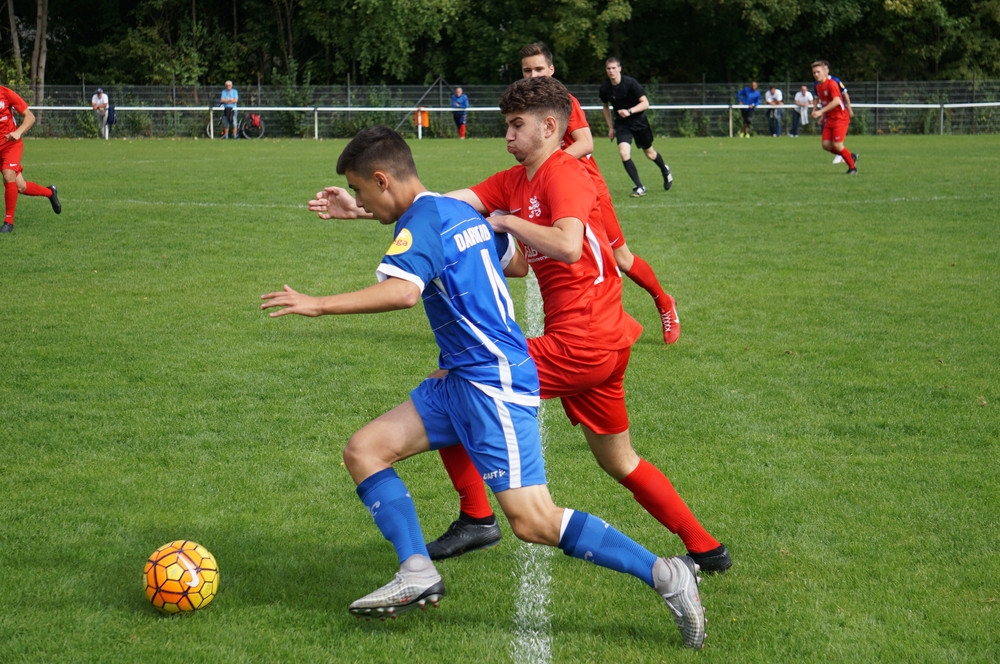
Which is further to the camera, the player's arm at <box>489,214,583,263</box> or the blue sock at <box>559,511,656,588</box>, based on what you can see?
the player's arm at <box>489,214,583,263</box>

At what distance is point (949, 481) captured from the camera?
4.83 m

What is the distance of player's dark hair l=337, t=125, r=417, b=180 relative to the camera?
344 centimetres

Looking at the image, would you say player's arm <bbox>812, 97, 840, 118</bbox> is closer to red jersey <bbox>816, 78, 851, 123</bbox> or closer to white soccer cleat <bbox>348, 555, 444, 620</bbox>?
red jersey <bbox>816, 78, 851, 123</bbox>

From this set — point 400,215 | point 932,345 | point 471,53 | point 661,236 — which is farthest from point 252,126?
point 400,215

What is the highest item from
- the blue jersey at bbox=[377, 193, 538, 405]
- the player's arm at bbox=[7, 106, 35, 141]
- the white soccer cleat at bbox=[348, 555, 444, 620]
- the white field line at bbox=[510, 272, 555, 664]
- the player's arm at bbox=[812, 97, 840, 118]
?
the player's arm at bbox=[812, 97, 840, 118]

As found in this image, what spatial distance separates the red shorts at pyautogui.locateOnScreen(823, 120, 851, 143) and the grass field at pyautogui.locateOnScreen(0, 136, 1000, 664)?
7216 mm

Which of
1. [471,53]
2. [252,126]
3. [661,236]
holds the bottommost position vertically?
[661,236]

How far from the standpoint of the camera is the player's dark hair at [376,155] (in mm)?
3436

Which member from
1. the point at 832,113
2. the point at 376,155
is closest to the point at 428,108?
the point at 832,113

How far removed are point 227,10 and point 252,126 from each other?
46.1 ft

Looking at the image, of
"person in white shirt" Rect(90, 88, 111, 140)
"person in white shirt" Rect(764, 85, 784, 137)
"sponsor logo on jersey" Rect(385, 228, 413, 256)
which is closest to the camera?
"sponsor logo on jersey" Rect(385, 228, 413, 256)

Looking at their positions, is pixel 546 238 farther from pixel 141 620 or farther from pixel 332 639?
pixel 141 620

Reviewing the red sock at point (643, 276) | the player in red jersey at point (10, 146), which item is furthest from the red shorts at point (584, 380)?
Answer: the player in red jersey at point (10, 146)

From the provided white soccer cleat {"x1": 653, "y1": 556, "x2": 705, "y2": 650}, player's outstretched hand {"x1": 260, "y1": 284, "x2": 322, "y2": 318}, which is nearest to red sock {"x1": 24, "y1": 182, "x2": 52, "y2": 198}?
player's outstretched hand {"x1": 260, "y1": 284, "x2": 322, "y2": 318}
